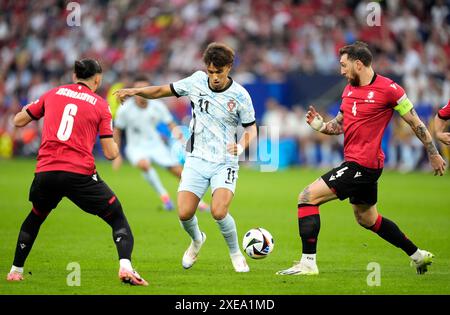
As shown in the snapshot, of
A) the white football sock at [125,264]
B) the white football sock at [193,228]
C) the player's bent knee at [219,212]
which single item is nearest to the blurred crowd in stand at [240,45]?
the white football sock at [193,228]

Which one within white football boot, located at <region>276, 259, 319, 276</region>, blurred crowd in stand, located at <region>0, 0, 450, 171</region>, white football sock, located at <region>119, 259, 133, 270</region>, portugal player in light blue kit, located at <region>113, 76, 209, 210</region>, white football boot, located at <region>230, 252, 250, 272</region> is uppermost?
blurred crowd in stand, located at <region>0, 0, 450, 171</region>

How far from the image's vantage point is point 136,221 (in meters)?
15.1

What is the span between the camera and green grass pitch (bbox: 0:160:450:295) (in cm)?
878

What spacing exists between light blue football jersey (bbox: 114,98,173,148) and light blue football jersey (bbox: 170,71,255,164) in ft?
23.2

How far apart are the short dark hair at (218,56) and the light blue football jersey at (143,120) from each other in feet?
24.6

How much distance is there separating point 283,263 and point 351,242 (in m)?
2.39

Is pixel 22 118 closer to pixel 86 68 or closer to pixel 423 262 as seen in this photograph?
pixel 86 68

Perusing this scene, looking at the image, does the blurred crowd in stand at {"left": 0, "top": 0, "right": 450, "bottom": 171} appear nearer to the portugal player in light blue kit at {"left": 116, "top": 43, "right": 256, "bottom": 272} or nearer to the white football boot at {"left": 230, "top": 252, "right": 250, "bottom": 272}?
the portugal player in light blue kit at {"left": 116, "top": 43, "right": 256, "bottom": 272}

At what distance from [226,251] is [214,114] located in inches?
104

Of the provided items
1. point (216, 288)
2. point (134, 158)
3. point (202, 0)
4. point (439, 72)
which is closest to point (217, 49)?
point (216, 288)

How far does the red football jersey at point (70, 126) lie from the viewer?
866cm

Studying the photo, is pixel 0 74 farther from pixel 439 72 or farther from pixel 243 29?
pixel 439 72

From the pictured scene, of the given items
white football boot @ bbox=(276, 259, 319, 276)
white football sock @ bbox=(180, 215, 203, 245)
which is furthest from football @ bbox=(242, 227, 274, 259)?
white football sock @ bbox=(180, 215, 203, 245)

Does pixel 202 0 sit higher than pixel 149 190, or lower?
higher
